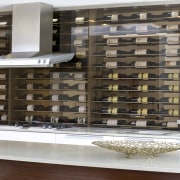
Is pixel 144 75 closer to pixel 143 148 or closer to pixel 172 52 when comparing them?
pixel 172 52

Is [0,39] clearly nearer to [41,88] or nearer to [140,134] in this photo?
[41,88]

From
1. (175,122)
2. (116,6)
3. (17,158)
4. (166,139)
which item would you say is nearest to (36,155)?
(17,158)

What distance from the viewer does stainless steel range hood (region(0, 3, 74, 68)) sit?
5488mm

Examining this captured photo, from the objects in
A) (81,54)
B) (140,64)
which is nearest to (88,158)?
(140,64)

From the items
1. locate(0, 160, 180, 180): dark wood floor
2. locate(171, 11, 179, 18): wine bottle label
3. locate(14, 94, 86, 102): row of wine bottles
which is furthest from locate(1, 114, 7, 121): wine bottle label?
locate(0, 160, 180, 180): dark wood floor

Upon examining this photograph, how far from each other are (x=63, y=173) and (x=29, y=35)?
10.2 feet

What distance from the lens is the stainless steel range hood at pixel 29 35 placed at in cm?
549

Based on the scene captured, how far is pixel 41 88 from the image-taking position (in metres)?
6.32

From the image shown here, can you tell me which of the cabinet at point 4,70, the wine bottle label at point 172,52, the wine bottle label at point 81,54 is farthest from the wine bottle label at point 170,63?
the cabinet at point 4,70

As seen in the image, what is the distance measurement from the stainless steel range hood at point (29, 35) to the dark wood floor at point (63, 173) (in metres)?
2.61

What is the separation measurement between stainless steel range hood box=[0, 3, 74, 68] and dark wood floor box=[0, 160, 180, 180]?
2.61 metres

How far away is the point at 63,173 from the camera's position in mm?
2742

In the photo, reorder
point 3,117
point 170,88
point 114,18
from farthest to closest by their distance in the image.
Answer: point 3,117
point 114,18
point 170,88

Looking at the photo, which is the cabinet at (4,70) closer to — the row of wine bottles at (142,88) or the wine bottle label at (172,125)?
the row of wine bottles at (142,88)
